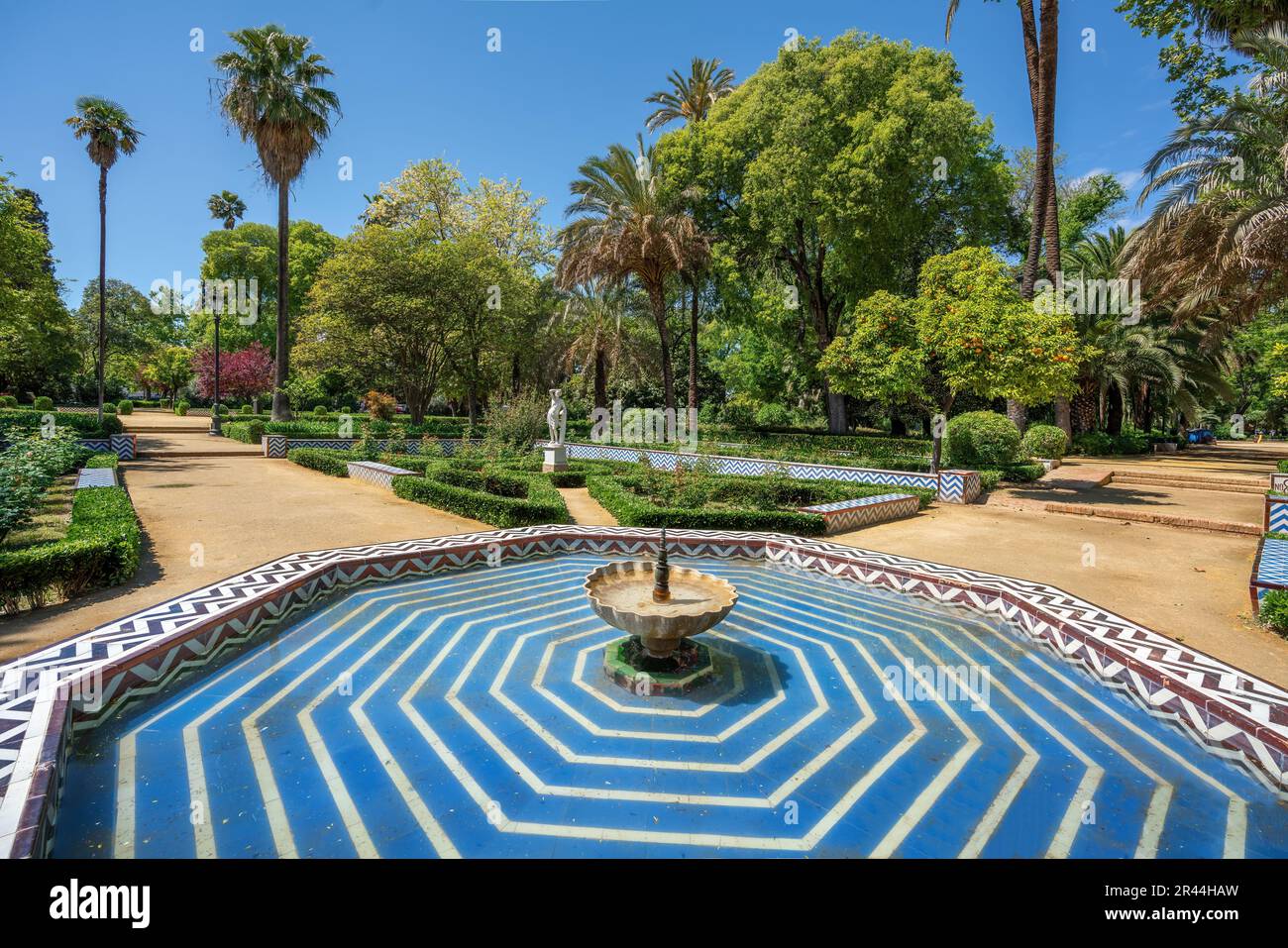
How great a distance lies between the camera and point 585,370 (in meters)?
30.3

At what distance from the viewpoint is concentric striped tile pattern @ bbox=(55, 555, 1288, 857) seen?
293cm

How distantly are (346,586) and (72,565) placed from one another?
2634 mm

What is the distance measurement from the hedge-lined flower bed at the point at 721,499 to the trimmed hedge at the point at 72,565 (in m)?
6.84

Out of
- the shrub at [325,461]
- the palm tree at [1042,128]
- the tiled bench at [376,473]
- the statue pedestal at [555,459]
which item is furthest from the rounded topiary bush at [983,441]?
the shrub at [325,461]

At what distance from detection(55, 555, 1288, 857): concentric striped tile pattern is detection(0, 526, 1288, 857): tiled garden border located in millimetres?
212

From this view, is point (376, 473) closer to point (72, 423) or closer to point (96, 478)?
point (96, 478)

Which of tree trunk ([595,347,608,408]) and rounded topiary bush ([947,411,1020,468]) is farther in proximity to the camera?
tree trunk ([595,347,608,408])

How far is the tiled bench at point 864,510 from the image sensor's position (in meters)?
10.3

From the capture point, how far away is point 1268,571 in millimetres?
6453

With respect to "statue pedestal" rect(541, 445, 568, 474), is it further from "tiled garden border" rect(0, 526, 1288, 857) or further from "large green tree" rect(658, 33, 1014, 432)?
"large green tree" rect(658, 33, 1014, 432)

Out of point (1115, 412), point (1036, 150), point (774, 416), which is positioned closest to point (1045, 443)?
point (1036, 150)

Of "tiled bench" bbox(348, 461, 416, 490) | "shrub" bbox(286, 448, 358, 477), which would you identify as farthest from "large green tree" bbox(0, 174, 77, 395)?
"tiled bench" bbox(348, 461, 416, 490)

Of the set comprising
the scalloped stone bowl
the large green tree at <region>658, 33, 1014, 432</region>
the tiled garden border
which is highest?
the large green tree at <region>658, 33, 1014, 432</region>

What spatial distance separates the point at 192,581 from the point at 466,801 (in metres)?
5.40
